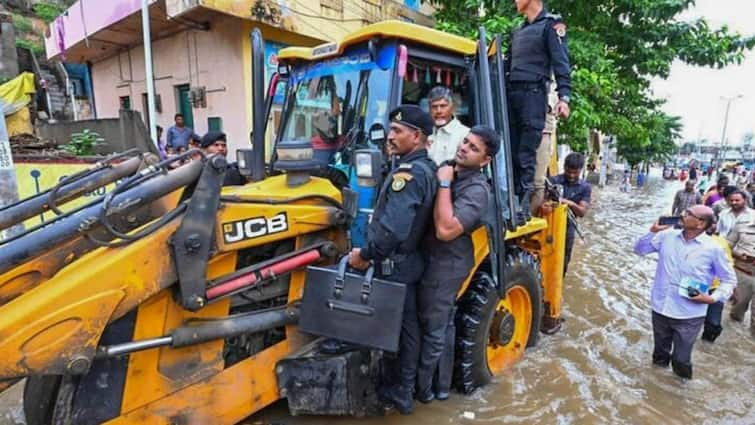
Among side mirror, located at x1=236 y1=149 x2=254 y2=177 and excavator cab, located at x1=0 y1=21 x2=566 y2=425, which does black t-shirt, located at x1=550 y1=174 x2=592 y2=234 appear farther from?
side mirror, located at x1=236 y1=149 x2=254 y2=177

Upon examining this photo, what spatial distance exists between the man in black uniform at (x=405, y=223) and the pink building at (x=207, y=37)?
6.08 metres

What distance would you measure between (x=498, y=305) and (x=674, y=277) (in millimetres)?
1432

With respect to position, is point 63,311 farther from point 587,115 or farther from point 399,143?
point 587,115

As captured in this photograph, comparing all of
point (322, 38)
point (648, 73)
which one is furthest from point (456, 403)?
point (322, 38)

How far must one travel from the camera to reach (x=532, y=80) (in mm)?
3207

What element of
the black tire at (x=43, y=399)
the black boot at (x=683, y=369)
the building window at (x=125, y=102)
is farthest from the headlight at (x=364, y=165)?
the building window at (x=125, y=102)

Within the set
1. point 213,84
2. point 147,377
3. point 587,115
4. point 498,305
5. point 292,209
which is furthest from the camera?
point 213,84

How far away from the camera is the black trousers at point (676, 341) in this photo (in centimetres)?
348

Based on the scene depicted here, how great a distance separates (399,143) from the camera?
2453 mm

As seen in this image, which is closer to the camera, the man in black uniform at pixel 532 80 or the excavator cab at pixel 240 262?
the excavator cab at pixel 240 262

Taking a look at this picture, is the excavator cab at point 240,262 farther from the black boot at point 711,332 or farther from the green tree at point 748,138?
the green tree at point 748,138

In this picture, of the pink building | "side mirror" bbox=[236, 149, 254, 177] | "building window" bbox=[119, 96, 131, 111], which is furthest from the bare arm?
"building window" bbox=[119, 96, 131, 111]

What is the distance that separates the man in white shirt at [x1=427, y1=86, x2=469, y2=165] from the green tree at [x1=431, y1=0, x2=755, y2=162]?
3983mm

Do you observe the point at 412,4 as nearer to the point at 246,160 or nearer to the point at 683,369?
the point at 246,160
